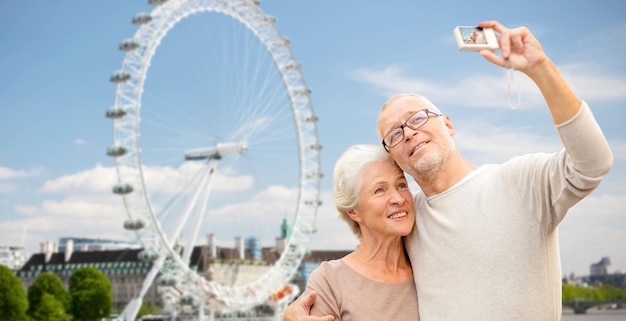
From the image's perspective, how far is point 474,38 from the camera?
2260 mm

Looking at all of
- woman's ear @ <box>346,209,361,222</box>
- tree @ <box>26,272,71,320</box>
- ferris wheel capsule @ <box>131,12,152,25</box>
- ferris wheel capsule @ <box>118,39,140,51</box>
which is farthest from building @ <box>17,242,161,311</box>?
woman's ear @ <box>346,209,361,222</box>

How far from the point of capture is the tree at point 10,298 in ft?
118

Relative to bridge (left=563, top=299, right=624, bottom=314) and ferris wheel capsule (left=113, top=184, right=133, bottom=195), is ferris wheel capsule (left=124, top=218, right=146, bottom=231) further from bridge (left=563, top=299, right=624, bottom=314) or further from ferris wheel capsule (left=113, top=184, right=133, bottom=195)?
bridge (left=563, top=299, right=624, bottom=314)

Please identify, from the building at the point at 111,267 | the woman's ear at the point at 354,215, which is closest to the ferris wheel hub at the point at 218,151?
the woman's ear at the point at 354,215

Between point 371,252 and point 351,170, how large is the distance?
0.30 meters

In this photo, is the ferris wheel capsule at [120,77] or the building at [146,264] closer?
the ferris wheel capsule at [120,77]

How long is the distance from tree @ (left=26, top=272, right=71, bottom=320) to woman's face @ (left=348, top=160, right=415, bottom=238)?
38.6 m

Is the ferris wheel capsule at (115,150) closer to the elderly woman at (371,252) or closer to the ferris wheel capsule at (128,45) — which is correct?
the ferris wheel capsule at (128,45)

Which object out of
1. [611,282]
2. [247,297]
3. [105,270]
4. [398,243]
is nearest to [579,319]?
[611,282]

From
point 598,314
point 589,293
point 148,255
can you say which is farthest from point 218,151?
point 589,293

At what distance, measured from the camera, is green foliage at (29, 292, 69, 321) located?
38156mm

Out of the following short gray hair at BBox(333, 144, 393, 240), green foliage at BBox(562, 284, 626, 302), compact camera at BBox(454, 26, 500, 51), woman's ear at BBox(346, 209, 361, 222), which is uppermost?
green foliage at BBox(562, 284, 626, 302)

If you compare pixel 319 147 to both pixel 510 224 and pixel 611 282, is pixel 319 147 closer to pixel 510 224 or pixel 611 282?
pixel 510 224

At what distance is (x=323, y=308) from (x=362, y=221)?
0.35 meters
